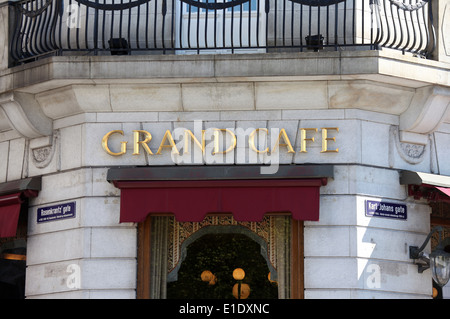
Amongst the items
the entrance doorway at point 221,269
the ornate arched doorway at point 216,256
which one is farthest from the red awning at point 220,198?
the entrance doorway at point 221,269

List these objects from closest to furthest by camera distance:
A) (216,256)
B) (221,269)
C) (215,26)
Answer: (215,26) → (216,256) → (221,269)

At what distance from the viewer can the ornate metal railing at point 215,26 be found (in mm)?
19297

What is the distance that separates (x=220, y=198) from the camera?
62.0 feet

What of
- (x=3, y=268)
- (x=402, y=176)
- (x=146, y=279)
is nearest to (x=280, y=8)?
(x=402, y=176)

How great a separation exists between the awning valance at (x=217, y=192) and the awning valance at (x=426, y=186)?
4.16ft

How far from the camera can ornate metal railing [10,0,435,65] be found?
19297 millimetres

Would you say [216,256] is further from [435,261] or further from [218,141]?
[435,261]

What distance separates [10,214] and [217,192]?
314cm

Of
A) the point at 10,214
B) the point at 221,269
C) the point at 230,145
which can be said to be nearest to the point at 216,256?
the point at 221,269

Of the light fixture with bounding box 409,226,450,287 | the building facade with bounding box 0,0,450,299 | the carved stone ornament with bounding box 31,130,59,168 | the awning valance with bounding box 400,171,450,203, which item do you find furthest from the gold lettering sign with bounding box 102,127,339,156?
the light fixture with bounding box 409,226,450,287

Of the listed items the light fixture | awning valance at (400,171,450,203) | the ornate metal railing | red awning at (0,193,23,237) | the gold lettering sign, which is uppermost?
the ornate metal railing

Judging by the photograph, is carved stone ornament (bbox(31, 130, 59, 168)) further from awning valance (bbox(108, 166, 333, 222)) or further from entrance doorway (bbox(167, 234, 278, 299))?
entrance doorway (bbox(167, 234, 278, 299))

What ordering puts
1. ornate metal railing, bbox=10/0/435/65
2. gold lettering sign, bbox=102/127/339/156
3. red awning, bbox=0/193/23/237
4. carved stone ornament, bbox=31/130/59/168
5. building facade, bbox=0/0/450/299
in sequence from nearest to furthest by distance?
building facade, bbox=0/0/450/299, gold lettering sign, bbox=102/127/339/156, ornate metal railing, bbox=10/0/435/65, red awning, bbox=0/193/23/237, carved stone ornament, bbox=31/130/59/168

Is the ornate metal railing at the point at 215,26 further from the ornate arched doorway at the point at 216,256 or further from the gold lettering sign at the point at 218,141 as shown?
the ornate arched doorway at the point at 216,256
